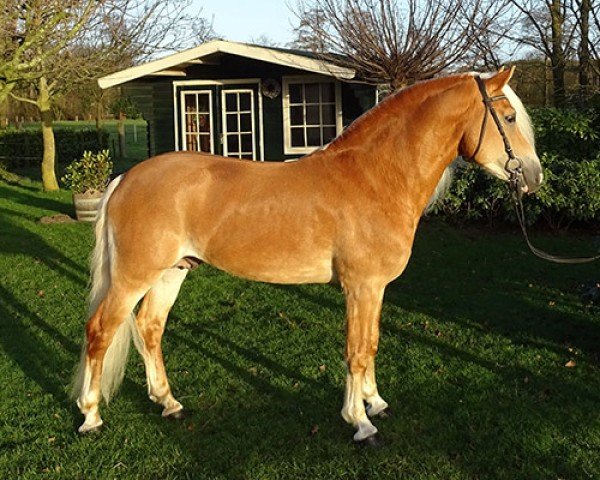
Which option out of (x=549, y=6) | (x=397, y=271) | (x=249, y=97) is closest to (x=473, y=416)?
(x=397, y=271)

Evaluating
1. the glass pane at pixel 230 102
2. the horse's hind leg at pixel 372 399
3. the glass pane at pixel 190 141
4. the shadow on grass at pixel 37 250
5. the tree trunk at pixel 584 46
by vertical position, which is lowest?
the horse's hind leg at pixel 372 399

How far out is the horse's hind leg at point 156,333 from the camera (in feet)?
13.6

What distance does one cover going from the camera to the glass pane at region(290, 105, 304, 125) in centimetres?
1385

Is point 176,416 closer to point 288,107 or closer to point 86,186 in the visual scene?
point 86,186

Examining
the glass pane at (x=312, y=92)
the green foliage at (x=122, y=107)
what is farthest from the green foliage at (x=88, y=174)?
the green foliage at (x=122, y=107)

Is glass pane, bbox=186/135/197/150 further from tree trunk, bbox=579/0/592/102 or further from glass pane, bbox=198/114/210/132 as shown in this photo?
tree trunk, bbox=579/0/592/102

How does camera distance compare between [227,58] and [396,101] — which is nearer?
[396,101]

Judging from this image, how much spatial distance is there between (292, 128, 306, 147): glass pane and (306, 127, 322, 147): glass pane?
4.9 inches

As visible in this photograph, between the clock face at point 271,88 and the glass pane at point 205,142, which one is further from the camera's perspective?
the glass pane at point 205,142

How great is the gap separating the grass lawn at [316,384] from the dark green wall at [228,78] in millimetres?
6327

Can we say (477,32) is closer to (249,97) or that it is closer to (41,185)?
(249,97)

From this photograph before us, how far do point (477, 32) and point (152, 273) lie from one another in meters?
10.7

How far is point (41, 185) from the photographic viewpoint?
18172 mm

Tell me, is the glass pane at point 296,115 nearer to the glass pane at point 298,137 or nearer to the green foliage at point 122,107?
the glass pane at point 298,137
